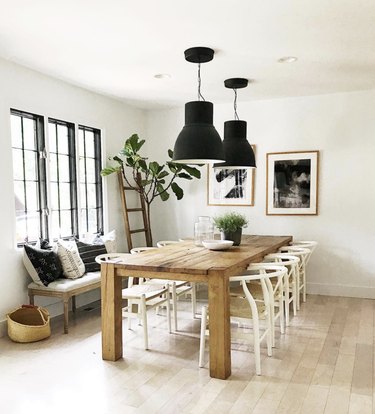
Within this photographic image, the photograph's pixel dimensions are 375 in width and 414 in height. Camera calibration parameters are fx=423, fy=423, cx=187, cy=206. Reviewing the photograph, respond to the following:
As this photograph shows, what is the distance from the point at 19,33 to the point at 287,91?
3112 millimetres

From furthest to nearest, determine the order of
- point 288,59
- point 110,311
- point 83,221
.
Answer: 1. point 83,221
2. point 288,59
3. point 110,311

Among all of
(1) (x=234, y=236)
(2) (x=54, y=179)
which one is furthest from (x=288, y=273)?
(2) (x=54, y=179)

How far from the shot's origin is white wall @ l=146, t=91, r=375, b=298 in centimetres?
513

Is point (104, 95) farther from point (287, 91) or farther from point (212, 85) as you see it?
point (287, 91)

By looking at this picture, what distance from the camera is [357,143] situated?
16.9ft

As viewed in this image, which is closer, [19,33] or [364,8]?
[364,8]

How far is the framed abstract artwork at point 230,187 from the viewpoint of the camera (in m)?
5.68

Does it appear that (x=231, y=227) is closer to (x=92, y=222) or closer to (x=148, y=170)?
(x=148, y=170)

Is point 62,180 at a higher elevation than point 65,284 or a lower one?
higher

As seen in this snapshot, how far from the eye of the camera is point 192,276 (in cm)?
302

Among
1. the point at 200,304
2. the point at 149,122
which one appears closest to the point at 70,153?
the point at 149,122

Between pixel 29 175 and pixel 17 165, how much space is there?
0.18 m

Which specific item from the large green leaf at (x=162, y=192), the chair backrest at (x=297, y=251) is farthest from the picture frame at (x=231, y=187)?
the chair backrest at (x=297, y=251)

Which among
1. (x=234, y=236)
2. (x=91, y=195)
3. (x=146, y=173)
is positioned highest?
(x=146, y=173)
